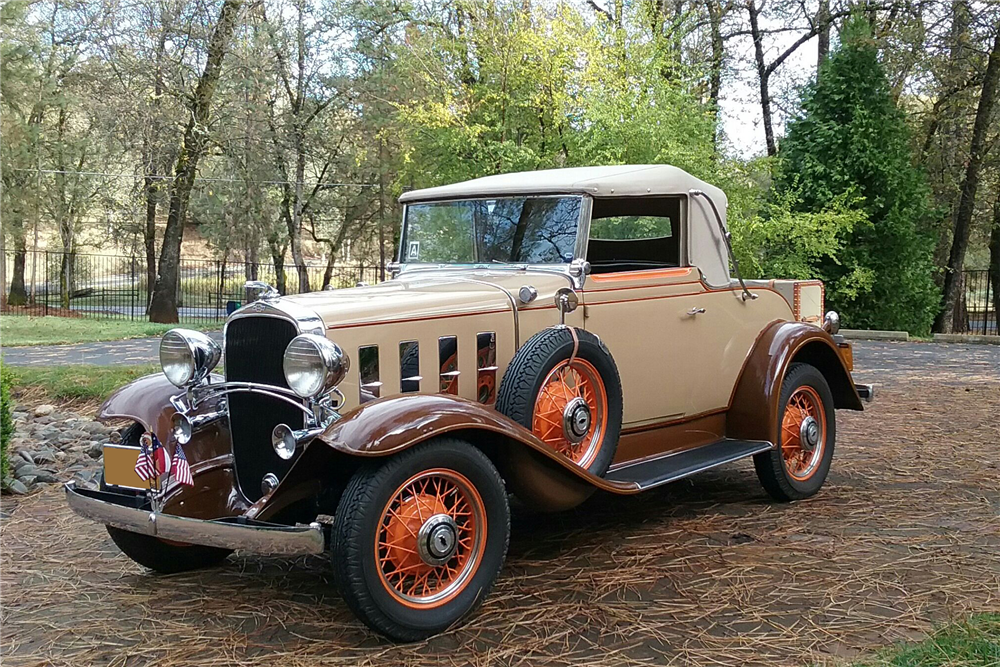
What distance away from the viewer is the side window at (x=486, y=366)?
13.5 ft

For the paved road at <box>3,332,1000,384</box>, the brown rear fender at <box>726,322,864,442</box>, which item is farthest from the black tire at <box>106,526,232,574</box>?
the paved road at <box>3,332,1000,384</box>

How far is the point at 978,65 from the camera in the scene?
64.6 ft

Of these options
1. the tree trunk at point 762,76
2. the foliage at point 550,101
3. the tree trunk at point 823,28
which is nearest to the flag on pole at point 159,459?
the foliage at point 550,101

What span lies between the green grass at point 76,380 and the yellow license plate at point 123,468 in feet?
15.8

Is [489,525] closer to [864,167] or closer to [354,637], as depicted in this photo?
[354,637]

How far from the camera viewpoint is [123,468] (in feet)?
12.4

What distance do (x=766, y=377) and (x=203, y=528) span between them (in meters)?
3.34

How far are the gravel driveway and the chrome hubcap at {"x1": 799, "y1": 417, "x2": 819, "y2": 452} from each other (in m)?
0.34

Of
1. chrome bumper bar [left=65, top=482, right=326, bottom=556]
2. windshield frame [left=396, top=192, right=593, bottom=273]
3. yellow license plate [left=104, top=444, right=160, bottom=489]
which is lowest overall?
chrome bumper bar [left=65, top=482, right=326, bottom=556]

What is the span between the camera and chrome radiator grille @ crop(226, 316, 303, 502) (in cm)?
368

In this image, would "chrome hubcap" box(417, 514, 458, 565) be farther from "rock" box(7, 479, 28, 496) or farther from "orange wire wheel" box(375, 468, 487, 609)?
"rock" box(7, 479, 28, 496)

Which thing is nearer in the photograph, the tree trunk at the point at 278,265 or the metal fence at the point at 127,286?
the tree trunk at the point at 278,265

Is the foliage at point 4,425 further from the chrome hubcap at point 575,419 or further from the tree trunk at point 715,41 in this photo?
the tree trunk at point 715,41

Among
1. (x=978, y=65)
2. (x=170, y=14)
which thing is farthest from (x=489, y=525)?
(x=978, y=65)
